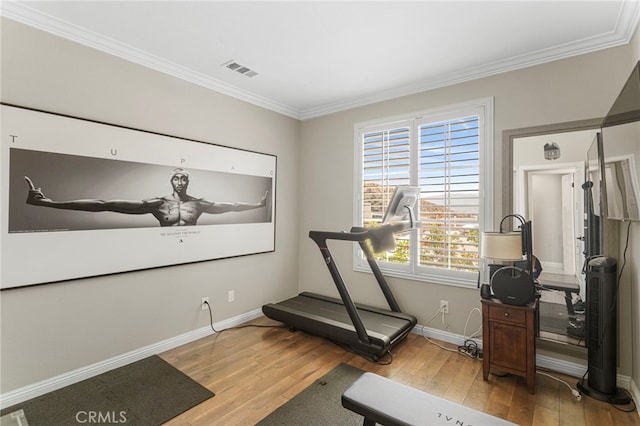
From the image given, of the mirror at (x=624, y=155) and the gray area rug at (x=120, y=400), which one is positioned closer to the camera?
the mirror at (x=624, y=155)

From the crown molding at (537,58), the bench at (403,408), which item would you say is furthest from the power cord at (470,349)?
the crown molding at (537,58)

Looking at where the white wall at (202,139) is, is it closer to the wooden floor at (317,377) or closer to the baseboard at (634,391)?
the baseboard at (634,391)

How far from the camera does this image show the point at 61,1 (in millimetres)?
2086

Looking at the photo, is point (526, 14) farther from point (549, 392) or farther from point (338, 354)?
point (338, 354)

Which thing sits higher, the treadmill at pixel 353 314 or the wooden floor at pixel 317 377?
the treadmill at pixel 353 314

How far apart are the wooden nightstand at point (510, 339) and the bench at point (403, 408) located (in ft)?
3.66

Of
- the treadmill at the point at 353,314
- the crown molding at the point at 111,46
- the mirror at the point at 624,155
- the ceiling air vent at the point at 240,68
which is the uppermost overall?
the ceiling air vent at the point at 240,68

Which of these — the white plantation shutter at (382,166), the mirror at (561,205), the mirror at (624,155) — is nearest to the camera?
the mirror at (624,155)

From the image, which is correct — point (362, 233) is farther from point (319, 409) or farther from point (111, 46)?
point (111, 46)

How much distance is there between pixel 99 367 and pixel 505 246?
11.2 ft

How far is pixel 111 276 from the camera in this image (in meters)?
2.63

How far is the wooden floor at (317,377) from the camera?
2.09m

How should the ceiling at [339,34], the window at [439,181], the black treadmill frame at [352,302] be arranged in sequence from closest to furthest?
the ceiling at [339,34]
the black treadmill frame at [352,302]
the window at [439,181]
